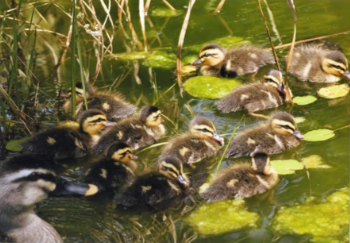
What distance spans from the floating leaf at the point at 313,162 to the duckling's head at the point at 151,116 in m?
0.97

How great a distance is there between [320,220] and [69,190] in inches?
48.2

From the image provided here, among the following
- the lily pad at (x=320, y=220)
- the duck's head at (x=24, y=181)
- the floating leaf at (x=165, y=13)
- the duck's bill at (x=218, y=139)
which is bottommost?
the floating leaf at (x=165, y=13)

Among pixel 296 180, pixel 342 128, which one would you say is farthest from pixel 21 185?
pixel 342 128

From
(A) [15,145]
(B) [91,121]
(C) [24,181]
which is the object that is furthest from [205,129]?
(C) [24,181]

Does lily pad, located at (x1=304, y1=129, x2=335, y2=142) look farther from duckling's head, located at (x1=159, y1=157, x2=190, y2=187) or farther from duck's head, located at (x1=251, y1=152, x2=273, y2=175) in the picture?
duckling's head, located at (x1=159, y1=157, x2=190, y2=187)

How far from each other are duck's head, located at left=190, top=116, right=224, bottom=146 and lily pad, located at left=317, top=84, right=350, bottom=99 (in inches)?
36.3

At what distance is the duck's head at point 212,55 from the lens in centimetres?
560

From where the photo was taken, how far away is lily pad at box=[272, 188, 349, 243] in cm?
359

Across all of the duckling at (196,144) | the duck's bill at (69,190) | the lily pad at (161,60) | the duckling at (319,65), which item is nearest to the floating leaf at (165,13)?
the lily pad at (161,60)

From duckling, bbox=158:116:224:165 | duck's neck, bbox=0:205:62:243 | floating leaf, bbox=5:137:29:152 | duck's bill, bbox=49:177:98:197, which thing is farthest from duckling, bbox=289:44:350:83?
duck's neck, bbox=0:205:62:243

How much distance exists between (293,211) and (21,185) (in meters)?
1.33

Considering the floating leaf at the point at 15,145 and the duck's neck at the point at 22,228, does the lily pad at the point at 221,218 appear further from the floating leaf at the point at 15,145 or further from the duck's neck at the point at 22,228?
the floating leaf at the point at 15,145

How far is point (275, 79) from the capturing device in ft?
16.9

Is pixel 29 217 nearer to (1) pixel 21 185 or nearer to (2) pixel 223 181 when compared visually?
(1) pixel 21 185
